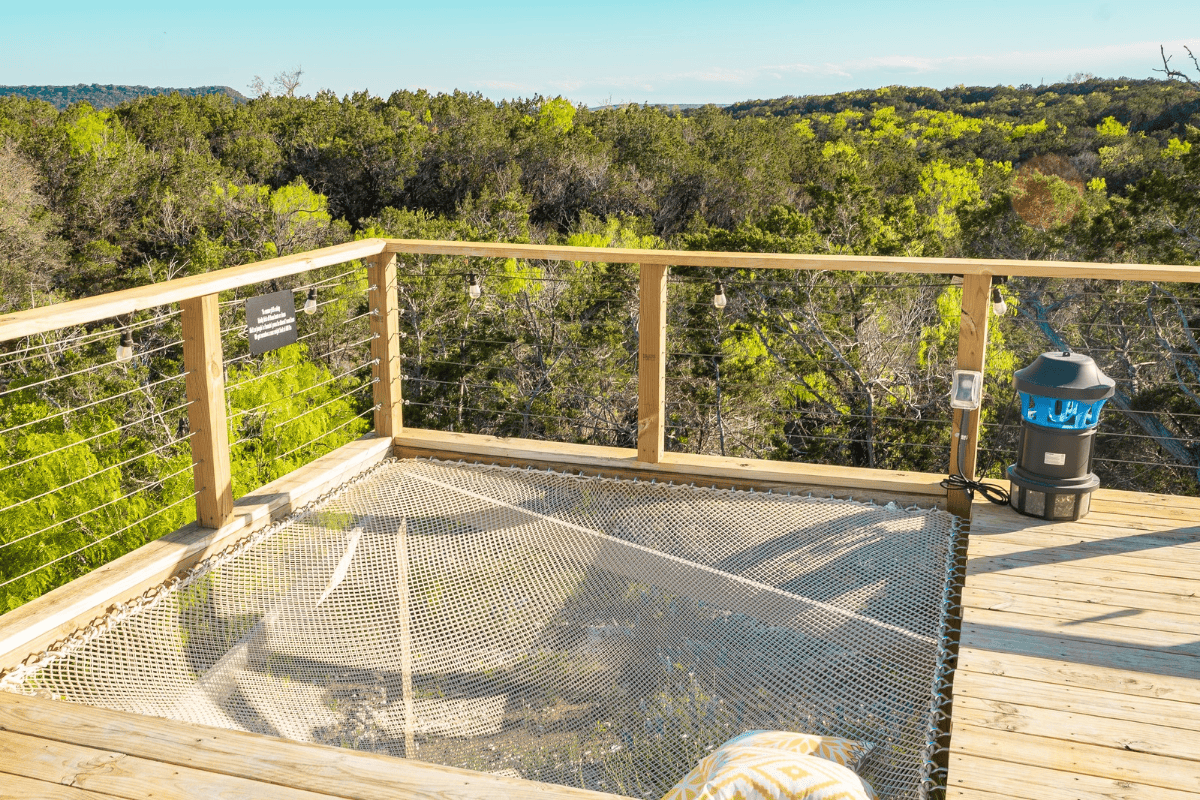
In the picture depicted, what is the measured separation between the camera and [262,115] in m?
24.3

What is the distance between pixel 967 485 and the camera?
3127 mm

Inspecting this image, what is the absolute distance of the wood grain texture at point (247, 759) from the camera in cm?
162

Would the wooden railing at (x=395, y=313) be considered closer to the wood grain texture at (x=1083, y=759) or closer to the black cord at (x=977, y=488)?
the black cord at (x=977, y=488)

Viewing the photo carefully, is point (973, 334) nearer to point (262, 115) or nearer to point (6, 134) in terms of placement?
point (6, 134)

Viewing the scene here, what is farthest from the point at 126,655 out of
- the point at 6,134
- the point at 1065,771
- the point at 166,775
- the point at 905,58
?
the point at 905,58

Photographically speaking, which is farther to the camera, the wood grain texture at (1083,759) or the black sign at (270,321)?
the black sign at (270,321)

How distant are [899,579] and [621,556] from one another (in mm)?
806

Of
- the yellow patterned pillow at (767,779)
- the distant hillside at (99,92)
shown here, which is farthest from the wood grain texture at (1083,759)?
the distant hillside at (99,92)

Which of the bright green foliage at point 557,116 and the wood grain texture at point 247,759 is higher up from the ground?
the bright green foliage at point 557,116

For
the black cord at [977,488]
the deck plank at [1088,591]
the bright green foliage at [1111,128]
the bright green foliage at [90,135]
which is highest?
the bright green foliage at [1111,128]

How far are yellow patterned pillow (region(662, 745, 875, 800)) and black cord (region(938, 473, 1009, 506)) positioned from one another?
5.62ft

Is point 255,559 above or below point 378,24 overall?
below

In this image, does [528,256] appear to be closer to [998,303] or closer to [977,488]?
[998,303]

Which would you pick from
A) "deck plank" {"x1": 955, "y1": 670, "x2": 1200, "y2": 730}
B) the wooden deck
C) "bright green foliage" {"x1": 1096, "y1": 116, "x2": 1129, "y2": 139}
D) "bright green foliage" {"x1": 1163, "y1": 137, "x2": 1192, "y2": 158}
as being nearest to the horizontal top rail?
the wooden deck
